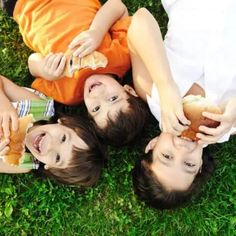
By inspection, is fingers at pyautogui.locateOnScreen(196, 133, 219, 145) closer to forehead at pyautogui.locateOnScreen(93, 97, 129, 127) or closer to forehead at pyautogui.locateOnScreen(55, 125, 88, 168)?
forehead at pyautogui.locateOnScreen(93, 97, 129, 127)

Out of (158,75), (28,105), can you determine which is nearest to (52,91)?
(28,105)

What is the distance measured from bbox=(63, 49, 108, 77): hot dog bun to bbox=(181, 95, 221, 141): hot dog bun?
0.53 m

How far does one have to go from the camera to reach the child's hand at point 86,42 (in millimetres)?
2967

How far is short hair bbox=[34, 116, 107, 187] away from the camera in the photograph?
3082 mm

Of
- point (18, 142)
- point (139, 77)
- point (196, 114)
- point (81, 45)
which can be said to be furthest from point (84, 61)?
point (196, 114)

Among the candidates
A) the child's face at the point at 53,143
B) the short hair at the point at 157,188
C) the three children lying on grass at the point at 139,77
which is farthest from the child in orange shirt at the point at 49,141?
the short hair at the point at 157,188

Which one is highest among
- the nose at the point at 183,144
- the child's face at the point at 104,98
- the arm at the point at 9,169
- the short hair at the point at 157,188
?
the child's face at the point at 104,98

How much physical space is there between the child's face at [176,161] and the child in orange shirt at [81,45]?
28 cm

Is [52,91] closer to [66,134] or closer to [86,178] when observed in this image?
[66,134]

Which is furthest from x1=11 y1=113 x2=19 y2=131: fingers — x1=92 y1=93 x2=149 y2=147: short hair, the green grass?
the green grass

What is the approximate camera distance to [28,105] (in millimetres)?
3248

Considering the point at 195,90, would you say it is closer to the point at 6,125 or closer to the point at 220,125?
the point at 220,125

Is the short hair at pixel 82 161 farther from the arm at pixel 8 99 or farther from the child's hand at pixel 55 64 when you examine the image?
the child's hand at pixel 55 64

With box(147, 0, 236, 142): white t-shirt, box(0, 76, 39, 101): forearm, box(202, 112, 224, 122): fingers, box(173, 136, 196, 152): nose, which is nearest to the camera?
box(202, 112, 224, 122): fingers
